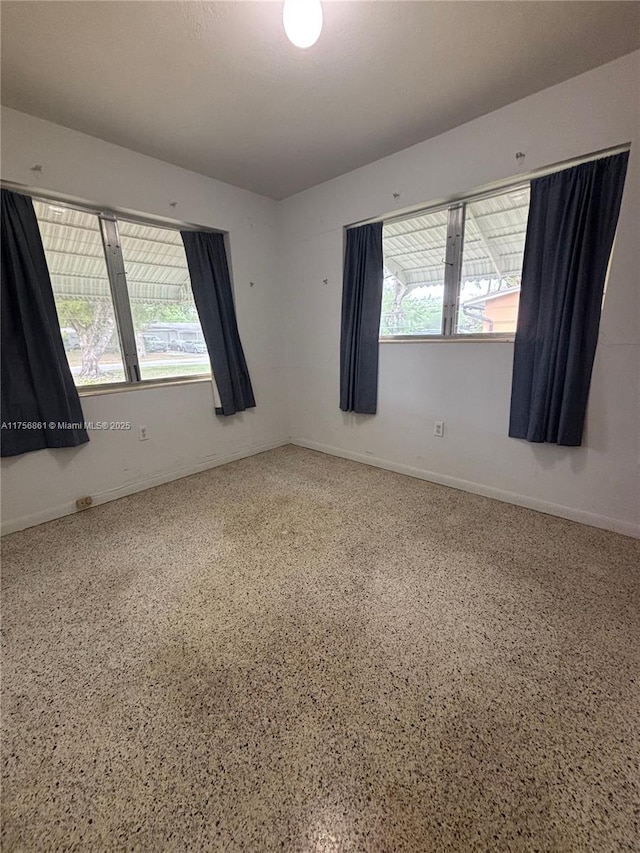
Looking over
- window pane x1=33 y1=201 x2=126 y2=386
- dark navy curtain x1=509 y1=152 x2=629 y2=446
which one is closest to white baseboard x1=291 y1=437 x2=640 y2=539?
dark navy curtain x1=509 y1=152 x2=629 y2=446

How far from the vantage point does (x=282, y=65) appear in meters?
1.76

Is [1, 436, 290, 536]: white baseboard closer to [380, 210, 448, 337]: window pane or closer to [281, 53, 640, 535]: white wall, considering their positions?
[281, 53, 640, 535]: white wall

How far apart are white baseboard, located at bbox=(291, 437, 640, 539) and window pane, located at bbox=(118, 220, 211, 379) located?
5.63 feet

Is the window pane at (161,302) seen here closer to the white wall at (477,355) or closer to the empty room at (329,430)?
the empty room at (329,430)

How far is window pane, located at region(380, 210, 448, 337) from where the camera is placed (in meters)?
2.64

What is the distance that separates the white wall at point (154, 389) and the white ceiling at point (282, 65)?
0.20 meters

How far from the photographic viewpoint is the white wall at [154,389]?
2.23m

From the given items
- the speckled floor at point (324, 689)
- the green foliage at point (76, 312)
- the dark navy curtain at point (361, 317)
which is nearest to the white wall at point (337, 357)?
the dark navy curtain at point (361, 317)

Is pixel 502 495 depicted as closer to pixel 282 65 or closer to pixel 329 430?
pixel 329 430

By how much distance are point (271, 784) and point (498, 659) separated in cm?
92

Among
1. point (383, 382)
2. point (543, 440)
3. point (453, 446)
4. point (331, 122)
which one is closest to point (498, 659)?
point (543, 440)

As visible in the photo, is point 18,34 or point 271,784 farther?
point 18,34

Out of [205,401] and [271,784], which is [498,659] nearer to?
[271,784]

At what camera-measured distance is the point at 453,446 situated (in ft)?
9.10
